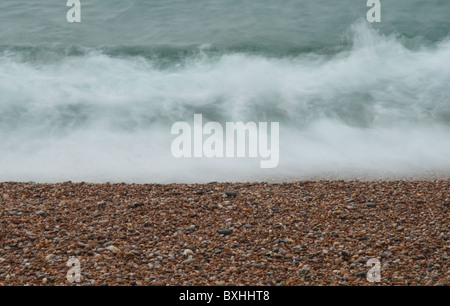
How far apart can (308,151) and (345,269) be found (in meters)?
3.96

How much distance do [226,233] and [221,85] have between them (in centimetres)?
573

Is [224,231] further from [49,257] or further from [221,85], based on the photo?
[221,85]

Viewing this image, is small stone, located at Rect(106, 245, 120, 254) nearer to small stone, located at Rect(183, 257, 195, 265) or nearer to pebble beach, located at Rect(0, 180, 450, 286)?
pebble beach, located at Rect(0, 180, 450, 286)

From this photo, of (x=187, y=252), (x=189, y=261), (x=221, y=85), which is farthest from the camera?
(x=221, y=85)

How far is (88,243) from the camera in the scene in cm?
539

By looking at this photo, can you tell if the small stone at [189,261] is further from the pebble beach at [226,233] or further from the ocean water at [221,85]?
the ocean water at [221,85]

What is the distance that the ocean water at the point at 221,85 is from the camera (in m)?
8.46

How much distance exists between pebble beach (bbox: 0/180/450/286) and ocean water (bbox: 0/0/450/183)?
1.32 meters

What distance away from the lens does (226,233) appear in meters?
5.59

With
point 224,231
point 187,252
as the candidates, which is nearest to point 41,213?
point 187,252

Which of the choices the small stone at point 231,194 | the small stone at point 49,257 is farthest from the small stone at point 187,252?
the small stone at point 231,194

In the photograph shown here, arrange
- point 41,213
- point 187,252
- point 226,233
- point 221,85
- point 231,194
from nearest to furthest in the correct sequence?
1. point 187,252
2. point 226,233
3. point 41,213
4. point 231,194
5. point 221,85

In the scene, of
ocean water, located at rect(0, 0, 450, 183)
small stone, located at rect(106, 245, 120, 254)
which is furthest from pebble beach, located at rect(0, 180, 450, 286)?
ocean water, located at rect(0, 0, 450, 183)
